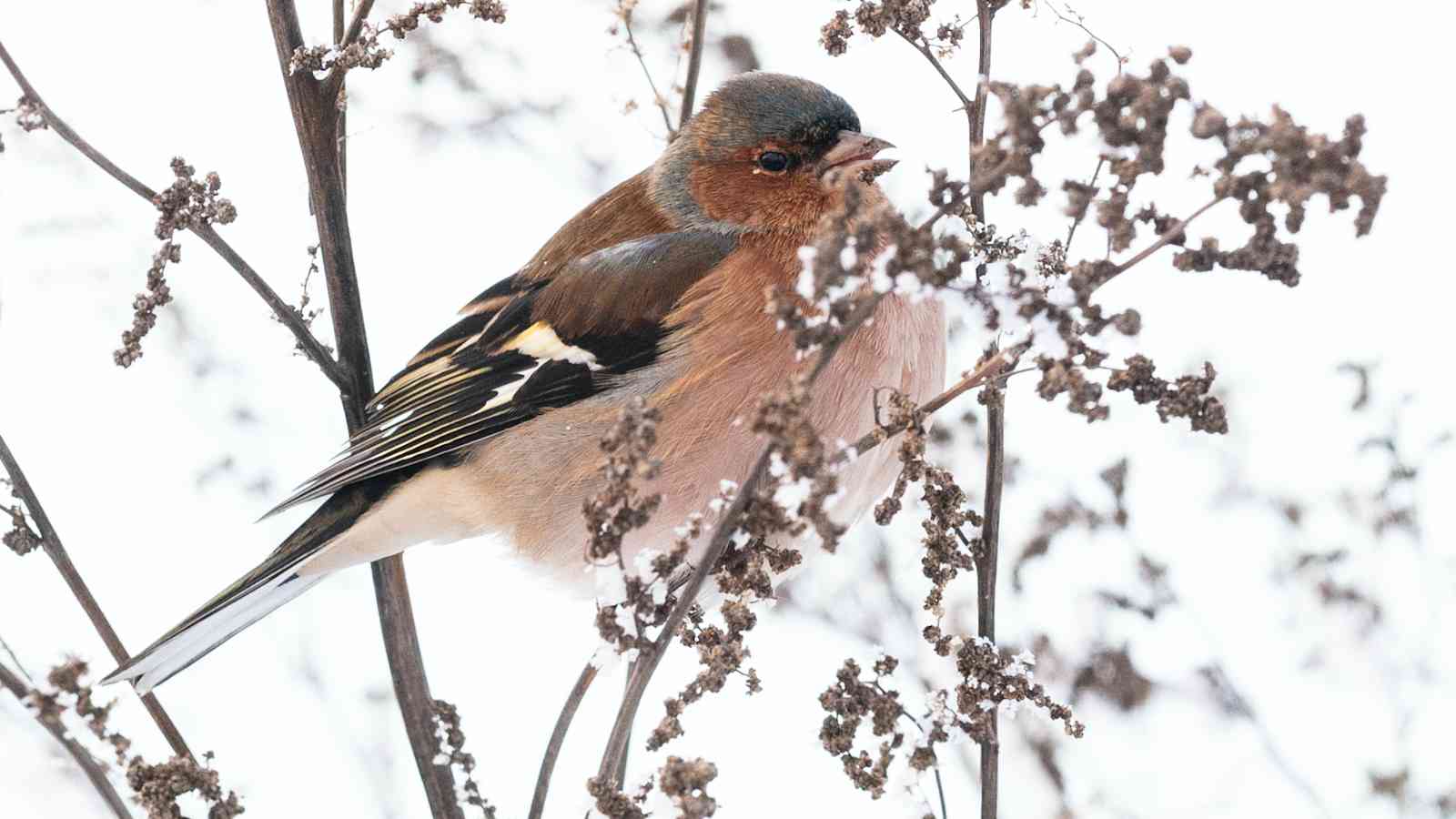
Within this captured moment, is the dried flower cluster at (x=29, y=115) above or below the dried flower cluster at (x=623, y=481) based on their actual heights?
above

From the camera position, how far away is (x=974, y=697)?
3.28 ft

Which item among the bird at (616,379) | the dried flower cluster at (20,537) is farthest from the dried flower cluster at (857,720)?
the dried flower cluster at (20,537)

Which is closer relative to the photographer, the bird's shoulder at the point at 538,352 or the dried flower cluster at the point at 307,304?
the dried flower cluster at the point at 307,304

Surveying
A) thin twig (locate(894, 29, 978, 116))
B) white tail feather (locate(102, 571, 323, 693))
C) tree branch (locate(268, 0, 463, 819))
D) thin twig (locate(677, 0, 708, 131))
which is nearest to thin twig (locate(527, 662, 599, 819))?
tree branch (locate(268, 0, 463, 819))

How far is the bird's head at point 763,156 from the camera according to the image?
1645 millimetres

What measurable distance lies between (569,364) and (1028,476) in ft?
2.10

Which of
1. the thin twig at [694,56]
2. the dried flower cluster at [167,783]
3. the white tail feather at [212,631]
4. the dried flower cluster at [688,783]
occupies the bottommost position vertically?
the dried flower cluster at [688,783]

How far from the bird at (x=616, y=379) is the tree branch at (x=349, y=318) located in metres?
0.06

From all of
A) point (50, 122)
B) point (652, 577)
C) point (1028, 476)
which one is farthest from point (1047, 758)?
point (50, 122)

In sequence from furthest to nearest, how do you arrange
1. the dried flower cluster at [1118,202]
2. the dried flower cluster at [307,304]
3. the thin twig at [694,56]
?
the thin twig at [694,56] < the dried flower cluster at [307,304] < the dried flower cluster at [1118,202]

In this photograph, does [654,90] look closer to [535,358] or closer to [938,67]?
[535,358]

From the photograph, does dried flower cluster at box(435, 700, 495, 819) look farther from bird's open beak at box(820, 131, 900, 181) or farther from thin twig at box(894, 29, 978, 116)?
bird's open beak at box(820, 131, 900, 181)

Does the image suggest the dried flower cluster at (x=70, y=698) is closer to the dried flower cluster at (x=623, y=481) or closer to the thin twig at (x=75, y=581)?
the thin twig at (x=75, y=581)

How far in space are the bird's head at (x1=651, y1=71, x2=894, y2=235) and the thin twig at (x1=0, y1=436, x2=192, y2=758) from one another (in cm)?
81
